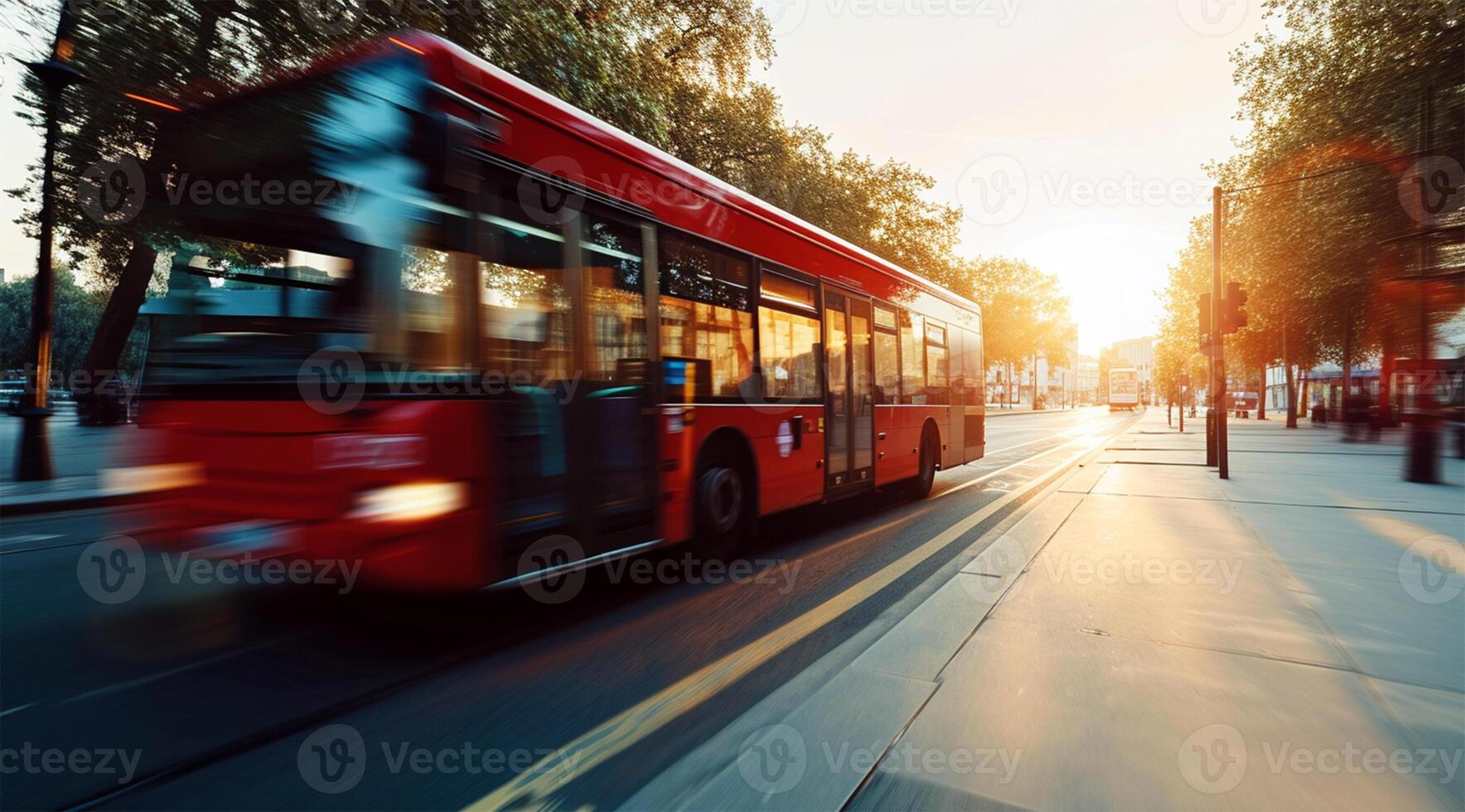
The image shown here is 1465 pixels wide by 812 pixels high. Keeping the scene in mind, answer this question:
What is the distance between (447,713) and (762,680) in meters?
1.38

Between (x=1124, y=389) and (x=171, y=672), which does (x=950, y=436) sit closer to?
(x=171, y=672)

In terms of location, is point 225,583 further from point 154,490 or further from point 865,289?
point 865,289

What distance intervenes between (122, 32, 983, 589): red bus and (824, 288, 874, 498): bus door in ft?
8.72

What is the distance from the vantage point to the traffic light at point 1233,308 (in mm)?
12180

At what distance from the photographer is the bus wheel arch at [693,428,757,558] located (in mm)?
5750

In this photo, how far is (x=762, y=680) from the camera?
141 inches

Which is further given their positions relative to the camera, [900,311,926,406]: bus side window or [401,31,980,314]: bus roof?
[900,311,926,406]: bus side window

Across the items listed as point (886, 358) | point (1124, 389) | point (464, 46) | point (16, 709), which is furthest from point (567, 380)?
point (1124, 389)

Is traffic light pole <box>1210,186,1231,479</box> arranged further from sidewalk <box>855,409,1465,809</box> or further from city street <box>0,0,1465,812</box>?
sidewalk <box>855,409,1465,809</box>

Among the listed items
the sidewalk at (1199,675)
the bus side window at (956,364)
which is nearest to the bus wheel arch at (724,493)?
the sidewalk at (1199,675)

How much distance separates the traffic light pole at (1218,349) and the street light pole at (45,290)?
15720 mm

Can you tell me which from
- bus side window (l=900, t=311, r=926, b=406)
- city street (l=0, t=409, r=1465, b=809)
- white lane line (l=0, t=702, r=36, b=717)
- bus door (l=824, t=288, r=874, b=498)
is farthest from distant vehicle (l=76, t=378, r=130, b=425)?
bus side window (l=900, t=311, r=926, b=406)

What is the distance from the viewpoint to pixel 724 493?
6035mm

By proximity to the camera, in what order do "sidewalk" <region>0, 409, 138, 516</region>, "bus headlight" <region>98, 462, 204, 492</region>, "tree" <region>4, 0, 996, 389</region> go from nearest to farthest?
1. "bus headlight" <region>98, 462, 204, 492</region>
2. "sidewalk" <region>0, 409, 138, 516</region>
3. "tree" <region>4, 0, 996, 389</region>
